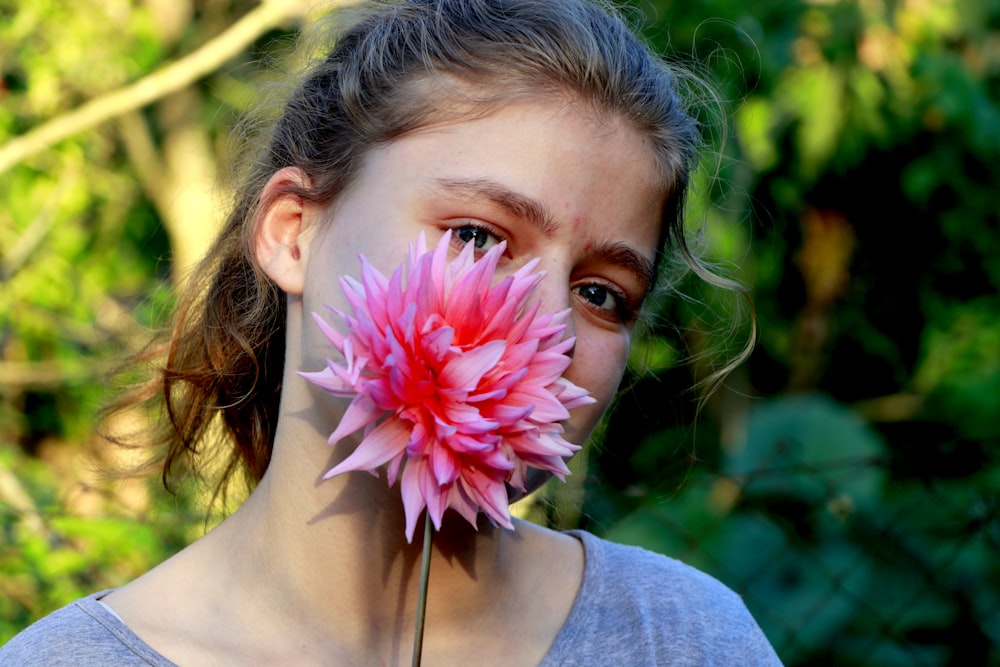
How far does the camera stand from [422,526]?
5.41ft

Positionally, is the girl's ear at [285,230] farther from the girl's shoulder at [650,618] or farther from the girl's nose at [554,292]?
the girl's shoulder at [650,618]

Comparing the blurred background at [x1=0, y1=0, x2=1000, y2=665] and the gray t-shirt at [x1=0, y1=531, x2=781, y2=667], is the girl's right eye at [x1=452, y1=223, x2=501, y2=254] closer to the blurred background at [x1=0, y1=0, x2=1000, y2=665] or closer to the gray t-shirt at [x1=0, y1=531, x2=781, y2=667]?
the gray t-shirt at [x1=0, y1=531, x2=781, y2=667]

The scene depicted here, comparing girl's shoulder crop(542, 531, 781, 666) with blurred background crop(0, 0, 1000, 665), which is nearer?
girl's shoulder crop(542, 531, 781, 666)

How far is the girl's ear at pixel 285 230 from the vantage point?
173cm

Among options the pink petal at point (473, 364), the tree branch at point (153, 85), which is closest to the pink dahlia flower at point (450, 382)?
the pink petal at point (473, 364)

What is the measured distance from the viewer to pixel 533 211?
151 cm

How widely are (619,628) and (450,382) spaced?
860mm

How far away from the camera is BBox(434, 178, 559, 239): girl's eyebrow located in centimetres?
151

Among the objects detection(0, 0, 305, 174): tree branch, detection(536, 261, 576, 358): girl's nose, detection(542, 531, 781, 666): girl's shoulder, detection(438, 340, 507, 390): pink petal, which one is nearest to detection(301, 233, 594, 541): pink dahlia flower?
detection(438, 340, 507, 390): pink petal

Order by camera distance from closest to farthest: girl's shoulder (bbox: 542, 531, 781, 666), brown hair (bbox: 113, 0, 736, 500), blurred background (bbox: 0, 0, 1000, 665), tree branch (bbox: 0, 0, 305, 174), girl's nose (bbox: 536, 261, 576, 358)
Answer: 1. girl's nose (bbox: 536, 261, 576, 358)
2. brown hair (bbox: 113, 0, 736, 500)
3. girl's shoulder (bbox: 542, 531, 781, 666)
4. blurred background (bbox: 0, 0, 1000, 665)
5. tree branch (bbox: 0, 0, 305, 174)

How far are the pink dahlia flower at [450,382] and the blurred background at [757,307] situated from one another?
114cm

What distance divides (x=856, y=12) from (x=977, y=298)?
8.03 feet

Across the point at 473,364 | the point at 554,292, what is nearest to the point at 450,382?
the point at 473,364

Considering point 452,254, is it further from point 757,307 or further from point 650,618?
point 757,307
